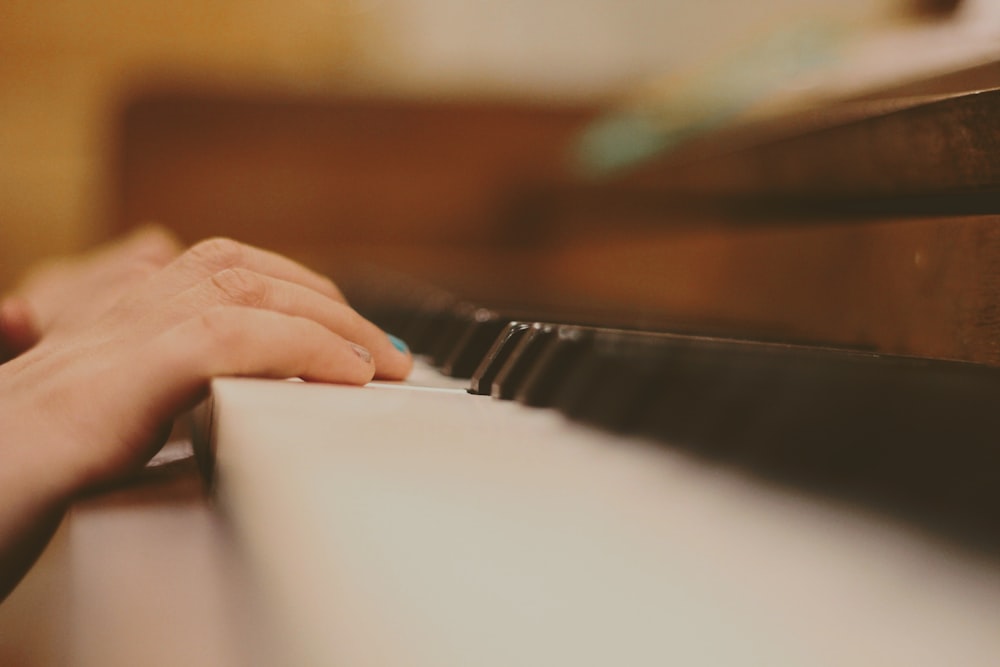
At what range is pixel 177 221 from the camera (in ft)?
6.71

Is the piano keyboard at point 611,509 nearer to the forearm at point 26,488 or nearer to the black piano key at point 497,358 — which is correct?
the black piano key at point 497,358

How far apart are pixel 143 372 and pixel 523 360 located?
0.73ft

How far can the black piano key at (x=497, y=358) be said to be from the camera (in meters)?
0.58

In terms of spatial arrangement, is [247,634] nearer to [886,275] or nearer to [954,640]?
[954,640]

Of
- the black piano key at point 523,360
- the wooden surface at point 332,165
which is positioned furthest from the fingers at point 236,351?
the wooden surface at point 332,165

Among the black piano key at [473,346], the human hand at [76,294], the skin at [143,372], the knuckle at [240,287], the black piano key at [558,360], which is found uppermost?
the black piano key at [558,360]

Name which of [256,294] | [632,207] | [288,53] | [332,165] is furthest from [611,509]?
[288,53]

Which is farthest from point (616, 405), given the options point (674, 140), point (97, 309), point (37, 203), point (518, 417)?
point (37, 203)

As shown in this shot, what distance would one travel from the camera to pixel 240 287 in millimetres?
575

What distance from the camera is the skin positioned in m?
0.50

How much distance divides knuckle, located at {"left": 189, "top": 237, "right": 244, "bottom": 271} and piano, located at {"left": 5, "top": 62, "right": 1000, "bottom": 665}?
0.38 ft

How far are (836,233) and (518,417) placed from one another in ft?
1.23

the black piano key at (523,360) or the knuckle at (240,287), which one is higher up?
the black piano key at (523,360)

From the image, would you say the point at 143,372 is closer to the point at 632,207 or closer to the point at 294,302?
the point at 294,302
